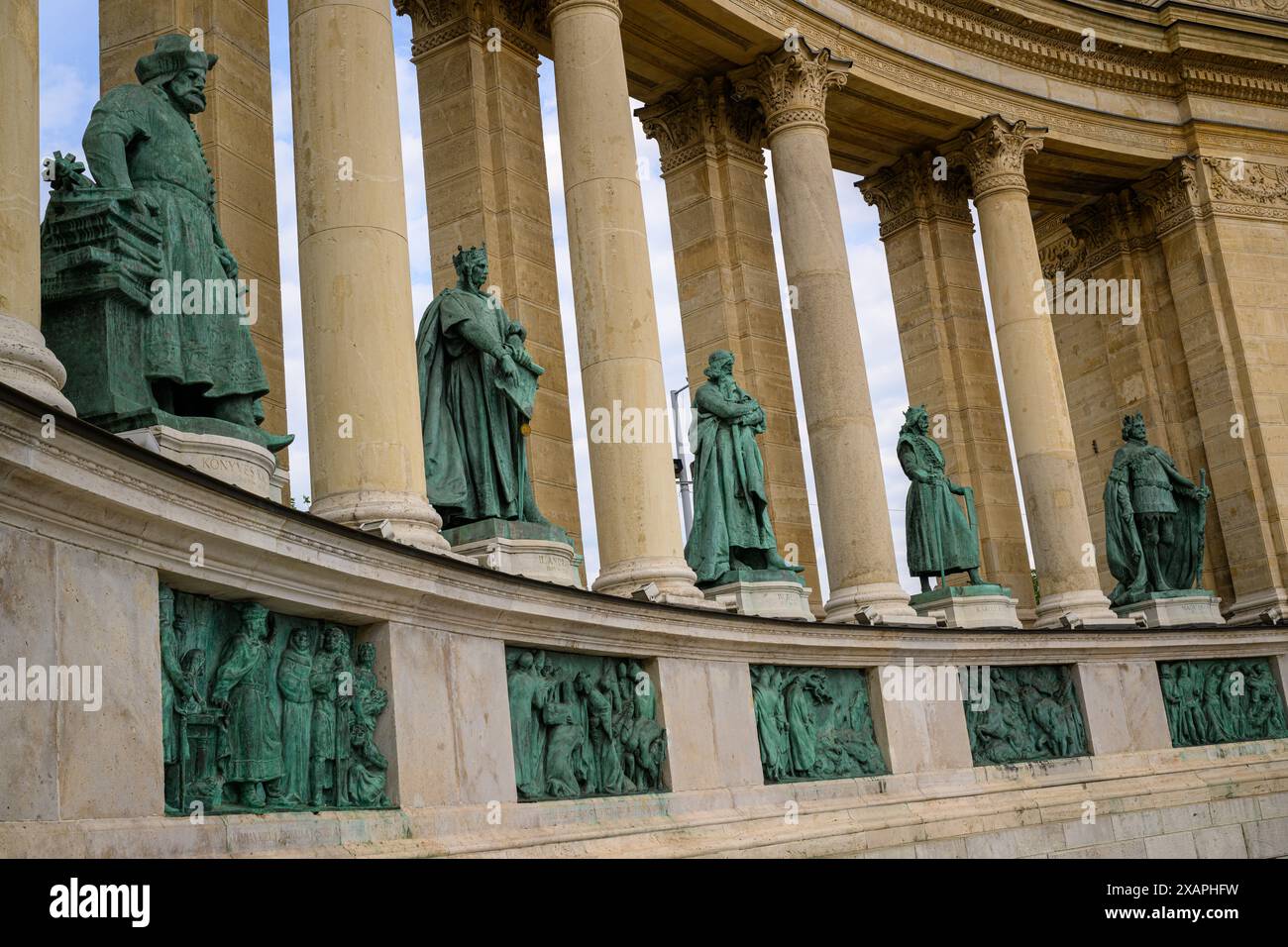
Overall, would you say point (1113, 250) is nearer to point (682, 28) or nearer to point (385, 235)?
point (682, 28)

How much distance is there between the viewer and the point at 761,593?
28.2 metres

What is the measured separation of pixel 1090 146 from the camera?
1720 inches

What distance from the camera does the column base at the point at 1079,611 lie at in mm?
36094

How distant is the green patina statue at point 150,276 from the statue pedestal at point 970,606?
2003 cm

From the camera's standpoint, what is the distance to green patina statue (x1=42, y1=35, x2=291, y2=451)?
15016mm

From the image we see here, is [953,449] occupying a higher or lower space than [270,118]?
lower

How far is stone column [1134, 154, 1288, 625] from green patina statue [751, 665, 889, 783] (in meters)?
19.3

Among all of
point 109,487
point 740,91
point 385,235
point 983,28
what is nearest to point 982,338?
point 983,28

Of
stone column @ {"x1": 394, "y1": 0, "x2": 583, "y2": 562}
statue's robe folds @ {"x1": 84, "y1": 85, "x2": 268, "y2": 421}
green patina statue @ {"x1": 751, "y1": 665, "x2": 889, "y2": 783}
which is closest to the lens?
statue's robe folds @ {"x1": 84, "y1": 85, "x2": 268, "y2": 421}

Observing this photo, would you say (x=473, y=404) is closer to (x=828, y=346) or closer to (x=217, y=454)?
(x=217, y=454)

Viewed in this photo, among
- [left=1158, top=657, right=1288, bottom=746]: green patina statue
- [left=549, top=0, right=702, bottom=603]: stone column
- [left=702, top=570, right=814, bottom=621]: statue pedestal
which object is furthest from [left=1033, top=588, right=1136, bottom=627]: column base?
[left=549, top=0, right=702, bottom=603]: stone column

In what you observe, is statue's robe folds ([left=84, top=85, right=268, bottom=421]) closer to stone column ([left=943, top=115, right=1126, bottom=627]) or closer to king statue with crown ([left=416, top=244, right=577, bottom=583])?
king statue with crown ([left=416, top=244, right=577, bottom=583])

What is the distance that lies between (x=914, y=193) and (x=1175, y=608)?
48.6 feet
